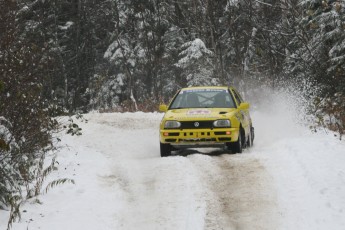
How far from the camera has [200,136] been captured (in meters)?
11.5

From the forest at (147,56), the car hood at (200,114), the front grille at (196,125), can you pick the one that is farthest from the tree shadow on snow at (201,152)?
the forest at (147,56)

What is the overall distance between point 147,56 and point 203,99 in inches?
931

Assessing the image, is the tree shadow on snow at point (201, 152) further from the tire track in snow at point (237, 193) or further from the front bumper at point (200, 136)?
the tire track in snow at point (237, 193)

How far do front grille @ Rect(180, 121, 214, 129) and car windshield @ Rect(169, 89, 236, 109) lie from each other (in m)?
1.12

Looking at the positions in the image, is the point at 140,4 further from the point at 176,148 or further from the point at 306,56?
the point at 176,148

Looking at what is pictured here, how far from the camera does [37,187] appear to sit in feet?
26.2

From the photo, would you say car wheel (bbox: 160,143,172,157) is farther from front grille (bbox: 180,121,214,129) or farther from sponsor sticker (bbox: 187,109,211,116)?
sponsor sticker (bbox: 187,109,211,116)

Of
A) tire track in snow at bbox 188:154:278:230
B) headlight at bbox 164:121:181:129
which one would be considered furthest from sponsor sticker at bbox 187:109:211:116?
tire track in snow at bbox 188:154:278:230

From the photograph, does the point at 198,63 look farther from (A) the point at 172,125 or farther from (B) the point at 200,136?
(B) the point at 200,136

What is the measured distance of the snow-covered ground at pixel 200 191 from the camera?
6.98 metres

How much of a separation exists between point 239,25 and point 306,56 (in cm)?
1439

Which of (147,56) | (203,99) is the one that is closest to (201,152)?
(203,99)

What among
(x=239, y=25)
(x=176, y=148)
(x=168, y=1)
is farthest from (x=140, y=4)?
(x=176, y=148)

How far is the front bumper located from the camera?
1141cm
